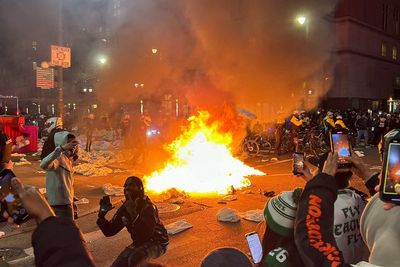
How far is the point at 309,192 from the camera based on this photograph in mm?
1626

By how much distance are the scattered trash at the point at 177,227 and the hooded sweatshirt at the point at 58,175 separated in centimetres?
163

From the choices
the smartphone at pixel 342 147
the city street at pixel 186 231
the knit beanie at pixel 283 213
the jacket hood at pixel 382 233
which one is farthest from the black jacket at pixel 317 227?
the city street at pixel 186 231

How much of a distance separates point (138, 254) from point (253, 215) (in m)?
3.59

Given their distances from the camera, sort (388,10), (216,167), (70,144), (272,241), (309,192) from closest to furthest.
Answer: (309,192) < (272,241) < (70,144) < (216,167) < (388,10)

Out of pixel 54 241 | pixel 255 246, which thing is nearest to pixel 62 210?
pixel 255 246

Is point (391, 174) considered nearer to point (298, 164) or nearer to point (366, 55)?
point (298, 164)

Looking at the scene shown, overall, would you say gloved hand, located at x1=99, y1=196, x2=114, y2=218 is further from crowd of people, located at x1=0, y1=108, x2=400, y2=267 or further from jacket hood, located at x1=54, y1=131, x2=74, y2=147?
jacket hood, located at x1=54, y1=131, x2=74, y2=147

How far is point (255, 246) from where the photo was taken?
7.22 feet

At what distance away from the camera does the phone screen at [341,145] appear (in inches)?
94.7

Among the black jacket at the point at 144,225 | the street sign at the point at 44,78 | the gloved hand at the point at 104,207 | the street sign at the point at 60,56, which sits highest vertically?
the street sign at the point at 60,56

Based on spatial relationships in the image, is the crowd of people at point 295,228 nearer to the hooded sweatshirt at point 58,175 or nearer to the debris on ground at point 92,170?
the hooded sweatshirt at point 58,175

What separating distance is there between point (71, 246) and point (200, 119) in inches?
413

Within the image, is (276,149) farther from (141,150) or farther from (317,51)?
(317,51)

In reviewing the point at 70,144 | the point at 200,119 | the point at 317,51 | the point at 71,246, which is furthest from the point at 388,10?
the point at 71,246
